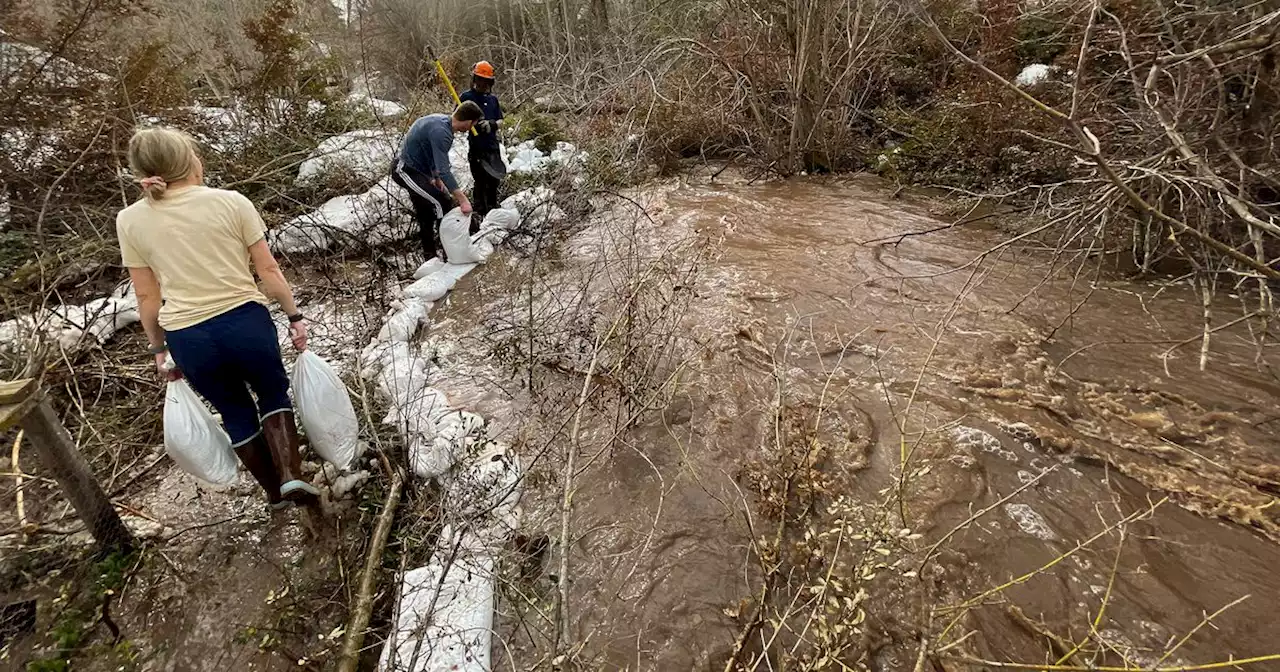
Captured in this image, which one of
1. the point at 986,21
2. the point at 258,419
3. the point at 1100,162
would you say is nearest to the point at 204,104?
the point at 258,419

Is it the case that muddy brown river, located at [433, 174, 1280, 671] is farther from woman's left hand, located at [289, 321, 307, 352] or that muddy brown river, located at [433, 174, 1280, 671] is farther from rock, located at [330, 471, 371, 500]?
woman's left hand, located at [289, 321, 307, 352]

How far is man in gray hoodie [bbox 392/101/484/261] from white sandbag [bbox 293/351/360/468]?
7.19ft

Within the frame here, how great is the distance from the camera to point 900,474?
7.20ft

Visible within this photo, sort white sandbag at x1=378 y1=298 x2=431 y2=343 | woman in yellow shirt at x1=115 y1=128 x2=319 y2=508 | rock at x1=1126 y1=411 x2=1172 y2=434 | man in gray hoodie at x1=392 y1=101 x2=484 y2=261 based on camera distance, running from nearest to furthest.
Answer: woman in yellow shirt at x1=115 y1=128 x2=319 y2=508 → rock at x1=1126 y1=411 x2=1172 y2=434 → white sandbag at x1=378 y1=298 x2=431 y2=343 → man in gray hoodie at x1=392 y1=101 x2=484 y2=261

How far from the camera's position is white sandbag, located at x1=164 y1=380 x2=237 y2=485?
2035 mm

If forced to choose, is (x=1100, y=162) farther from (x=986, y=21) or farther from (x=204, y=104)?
(x=204, y=104)

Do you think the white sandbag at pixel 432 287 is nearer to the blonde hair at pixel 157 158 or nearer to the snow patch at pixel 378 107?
the blonde hair at pixel 157 158

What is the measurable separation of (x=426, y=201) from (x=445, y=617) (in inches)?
131

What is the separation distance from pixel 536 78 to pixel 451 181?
20.0ft

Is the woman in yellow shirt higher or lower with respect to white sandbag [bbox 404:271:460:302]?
higher

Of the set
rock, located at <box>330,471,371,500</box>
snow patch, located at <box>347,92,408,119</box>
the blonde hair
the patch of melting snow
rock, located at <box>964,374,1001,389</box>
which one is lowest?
the patch of melting snow

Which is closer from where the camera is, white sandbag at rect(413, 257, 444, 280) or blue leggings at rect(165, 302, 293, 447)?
blue leggings at rect(165, 302, 293, 447)

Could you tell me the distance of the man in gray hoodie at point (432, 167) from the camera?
3984 mm

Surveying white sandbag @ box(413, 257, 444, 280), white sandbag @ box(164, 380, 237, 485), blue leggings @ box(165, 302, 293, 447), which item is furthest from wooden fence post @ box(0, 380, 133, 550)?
white sandbag @ box(413, 257, 444, 280)
